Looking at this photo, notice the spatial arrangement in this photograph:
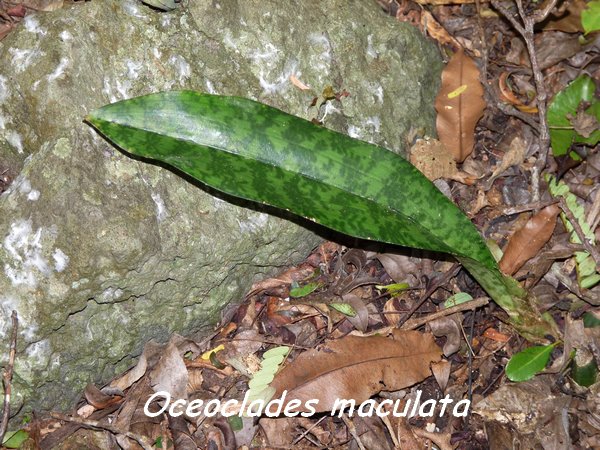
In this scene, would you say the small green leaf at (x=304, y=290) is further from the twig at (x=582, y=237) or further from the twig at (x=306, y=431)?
the twig at (x=582, y=237)

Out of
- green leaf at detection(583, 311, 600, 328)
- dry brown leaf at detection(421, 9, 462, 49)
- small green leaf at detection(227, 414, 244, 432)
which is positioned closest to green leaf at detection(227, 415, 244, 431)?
small green leaf at detection(227, 414, 244, 432)

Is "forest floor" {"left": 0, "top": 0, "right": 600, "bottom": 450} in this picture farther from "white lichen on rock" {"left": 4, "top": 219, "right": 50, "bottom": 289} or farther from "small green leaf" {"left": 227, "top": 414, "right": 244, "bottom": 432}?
"white lichen on rock" {"left": 4, "top": 219, "right": 50, "bottom": 289}

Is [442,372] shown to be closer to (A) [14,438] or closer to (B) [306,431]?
(B) [306,431]

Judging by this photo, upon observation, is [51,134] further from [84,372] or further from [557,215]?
[557,215]

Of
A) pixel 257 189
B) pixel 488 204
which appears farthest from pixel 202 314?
pixel 488 204

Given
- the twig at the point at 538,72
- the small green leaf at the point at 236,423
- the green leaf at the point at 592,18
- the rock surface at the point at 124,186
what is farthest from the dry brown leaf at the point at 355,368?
the green leaf at the point at 592,18

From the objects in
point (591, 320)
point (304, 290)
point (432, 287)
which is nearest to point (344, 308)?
point (304, 290)
